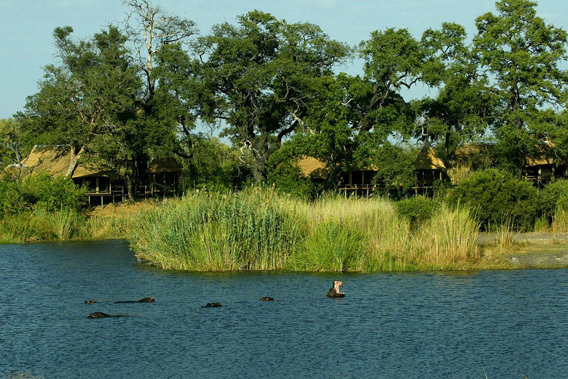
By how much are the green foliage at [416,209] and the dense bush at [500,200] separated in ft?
6.67

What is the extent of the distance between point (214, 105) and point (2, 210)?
17.1 metres

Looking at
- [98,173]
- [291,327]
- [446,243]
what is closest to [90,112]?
[98,173]

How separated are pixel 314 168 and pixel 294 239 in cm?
3436

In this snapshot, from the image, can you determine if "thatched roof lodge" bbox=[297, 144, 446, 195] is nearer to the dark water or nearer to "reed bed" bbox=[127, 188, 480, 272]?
"reed bed" bbox=[127, 188, 480, 272]

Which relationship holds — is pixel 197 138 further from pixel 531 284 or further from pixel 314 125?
pixel 531 284

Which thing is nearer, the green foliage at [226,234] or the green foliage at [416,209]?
the green foliage at [226,234]

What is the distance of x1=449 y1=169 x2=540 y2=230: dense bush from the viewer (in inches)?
1283

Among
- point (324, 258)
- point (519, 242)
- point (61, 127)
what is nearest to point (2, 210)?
point (61, 127)

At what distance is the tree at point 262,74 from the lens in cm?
5197

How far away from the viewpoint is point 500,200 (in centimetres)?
3278

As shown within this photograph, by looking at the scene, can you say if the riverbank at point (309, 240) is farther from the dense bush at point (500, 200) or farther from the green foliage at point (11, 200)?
the green foliage at point (11, 200)

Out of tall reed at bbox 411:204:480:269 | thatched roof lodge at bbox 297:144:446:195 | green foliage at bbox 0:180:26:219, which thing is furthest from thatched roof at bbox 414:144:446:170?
tall reed at bbox 411:204:480:269

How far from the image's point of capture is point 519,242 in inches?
1107

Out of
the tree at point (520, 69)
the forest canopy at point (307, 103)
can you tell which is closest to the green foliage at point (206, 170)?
the forest canopy at point (307, 103)
